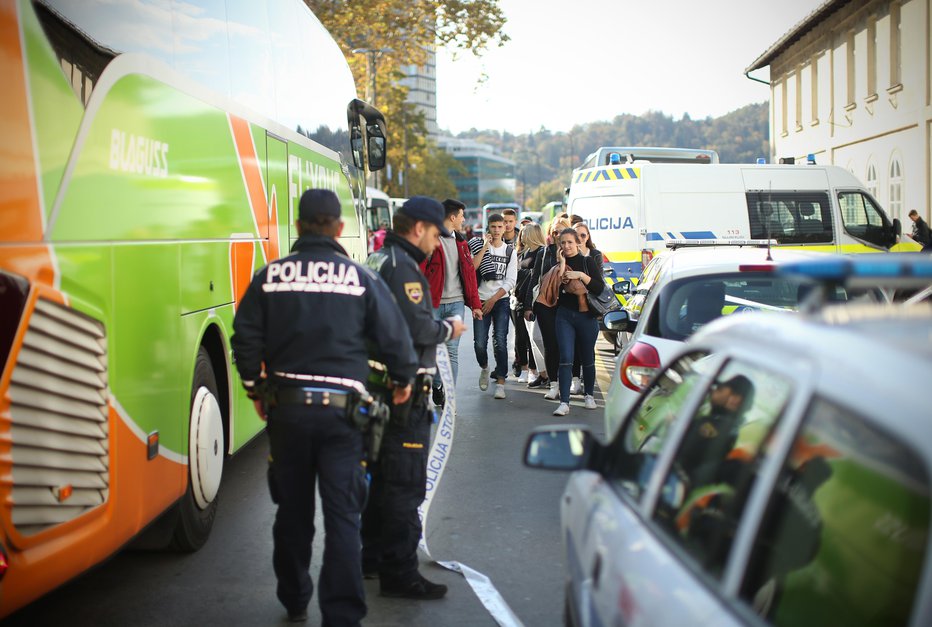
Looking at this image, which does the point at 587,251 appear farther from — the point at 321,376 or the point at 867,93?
the point at 867,93

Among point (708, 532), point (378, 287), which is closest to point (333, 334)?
point (378, 287)

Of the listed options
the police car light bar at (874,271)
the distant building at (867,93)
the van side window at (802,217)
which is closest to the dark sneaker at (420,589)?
the police car light bar at (874,271)

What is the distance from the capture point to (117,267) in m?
4.75

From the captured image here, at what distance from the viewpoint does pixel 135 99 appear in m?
5.18

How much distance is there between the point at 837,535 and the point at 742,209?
14.7 meters

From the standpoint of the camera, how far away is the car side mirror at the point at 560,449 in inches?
130

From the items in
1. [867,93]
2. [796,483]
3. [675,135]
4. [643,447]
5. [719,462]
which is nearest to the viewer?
[796,483]

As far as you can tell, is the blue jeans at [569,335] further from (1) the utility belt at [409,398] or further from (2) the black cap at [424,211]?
(1) the utility belt at [409,398]

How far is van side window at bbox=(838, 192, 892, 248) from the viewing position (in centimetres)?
1627

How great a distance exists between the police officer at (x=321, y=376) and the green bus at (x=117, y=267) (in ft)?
2.09

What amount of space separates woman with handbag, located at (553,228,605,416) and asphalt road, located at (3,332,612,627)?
1.83 meters

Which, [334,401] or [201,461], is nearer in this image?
[334,401]

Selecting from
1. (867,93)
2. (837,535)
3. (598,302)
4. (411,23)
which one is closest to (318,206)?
(837,535)

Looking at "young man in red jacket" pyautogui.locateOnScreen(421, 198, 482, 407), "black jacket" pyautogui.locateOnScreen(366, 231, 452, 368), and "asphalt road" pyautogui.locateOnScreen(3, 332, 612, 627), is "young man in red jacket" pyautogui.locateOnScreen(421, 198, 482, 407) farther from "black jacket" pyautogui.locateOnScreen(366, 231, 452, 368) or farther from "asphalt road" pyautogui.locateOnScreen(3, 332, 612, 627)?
"black jacket" pyautogui.locateOnScreen(366, 231, 452, 368)
